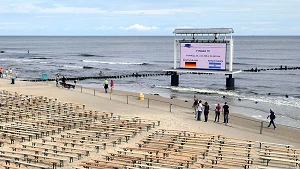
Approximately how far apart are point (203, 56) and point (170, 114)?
19.1 meters

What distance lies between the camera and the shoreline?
2331cm

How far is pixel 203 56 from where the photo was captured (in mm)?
45844

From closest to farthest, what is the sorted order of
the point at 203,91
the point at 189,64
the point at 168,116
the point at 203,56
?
1. the point at 168,116
2. the point at 203,56
3. the point at 203,91
4. the point at 189,64

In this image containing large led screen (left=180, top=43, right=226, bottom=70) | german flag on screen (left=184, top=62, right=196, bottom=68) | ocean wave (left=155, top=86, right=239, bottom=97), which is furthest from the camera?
german flag on screen (left=184, top=62, right=196, bottom=68)

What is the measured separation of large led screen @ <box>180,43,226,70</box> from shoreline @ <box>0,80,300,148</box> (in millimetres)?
9974

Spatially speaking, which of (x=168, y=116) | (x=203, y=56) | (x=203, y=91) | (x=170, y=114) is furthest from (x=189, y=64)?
(x=168, y=116)

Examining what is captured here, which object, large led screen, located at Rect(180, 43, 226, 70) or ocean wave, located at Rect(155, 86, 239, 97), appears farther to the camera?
large led screen, located at Rect(180, 43, 226, 70)

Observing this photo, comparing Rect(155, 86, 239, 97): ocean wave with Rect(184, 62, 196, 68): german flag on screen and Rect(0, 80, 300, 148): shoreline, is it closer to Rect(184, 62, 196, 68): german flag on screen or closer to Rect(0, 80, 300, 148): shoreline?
Rect(184, 62, 196, 68): german flag on screen

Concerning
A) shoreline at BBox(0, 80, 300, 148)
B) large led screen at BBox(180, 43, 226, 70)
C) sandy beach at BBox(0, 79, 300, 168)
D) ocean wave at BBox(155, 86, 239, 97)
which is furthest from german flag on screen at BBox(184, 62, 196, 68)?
sandy beach at BBox(0, 79, 300, 168)

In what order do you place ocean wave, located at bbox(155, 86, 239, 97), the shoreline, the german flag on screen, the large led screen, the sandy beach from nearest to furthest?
the sandy beach
the shoreline
ocean wave, located at bbox(155, 86, 239, 97)
the large led screen
the german flag on screen

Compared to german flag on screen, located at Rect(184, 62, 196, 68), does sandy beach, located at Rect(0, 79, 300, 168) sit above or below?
below

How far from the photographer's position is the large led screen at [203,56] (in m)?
45.2

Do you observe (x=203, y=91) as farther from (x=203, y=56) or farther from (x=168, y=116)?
(x=168, y=116)

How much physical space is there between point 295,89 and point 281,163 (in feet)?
115
